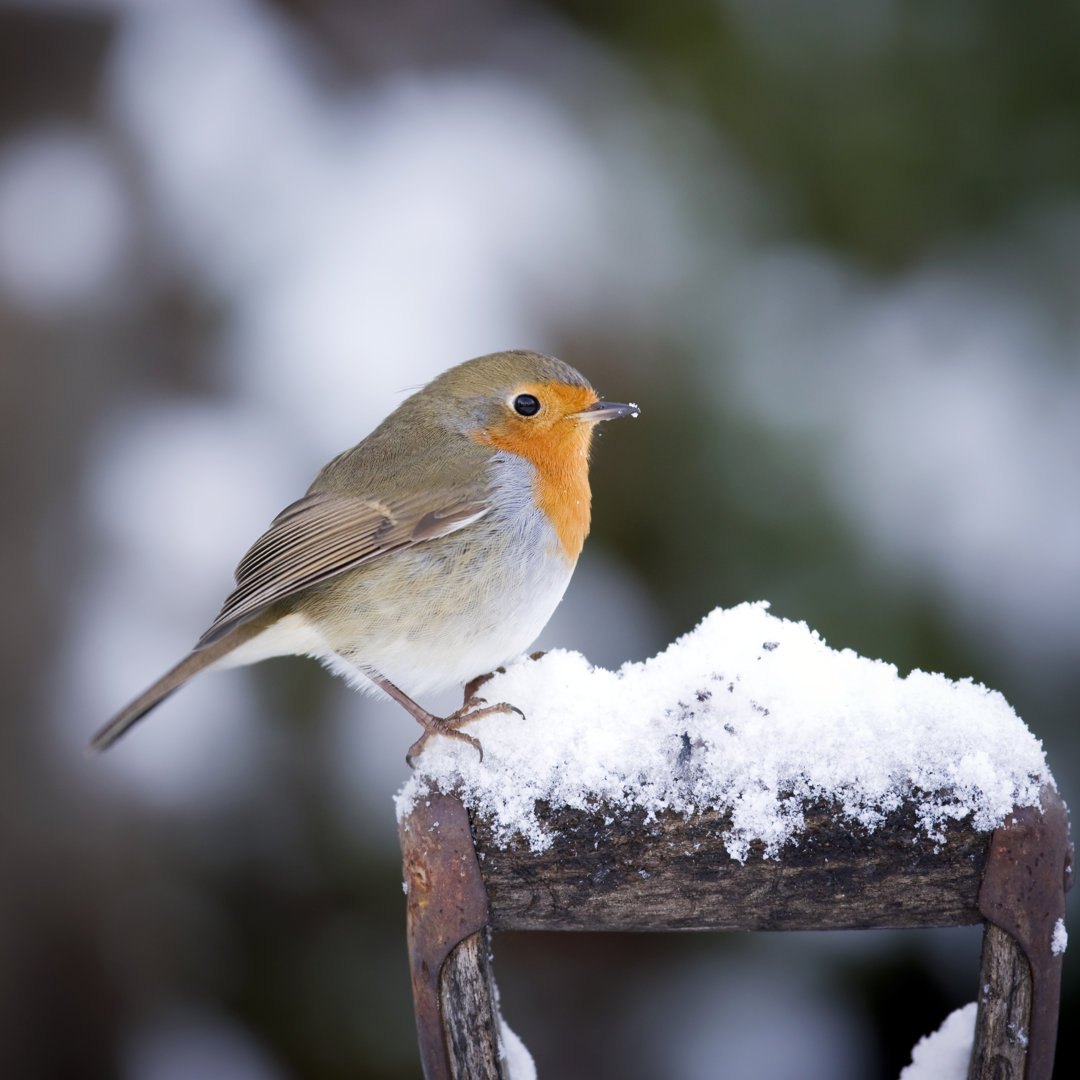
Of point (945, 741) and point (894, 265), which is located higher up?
point (894, 265)

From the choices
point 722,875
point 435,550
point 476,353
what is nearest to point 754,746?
point 722,875

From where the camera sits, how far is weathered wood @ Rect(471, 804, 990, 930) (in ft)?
5.06

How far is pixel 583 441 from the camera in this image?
2.39 m

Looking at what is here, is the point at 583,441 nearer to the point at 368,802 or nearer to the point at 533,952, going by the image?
the point at 368,802

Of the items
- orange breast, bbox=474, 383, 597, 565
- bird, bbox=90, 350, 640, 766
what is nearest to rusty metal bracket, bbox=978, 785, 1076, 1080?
bird, bbox=90, 350, 640, 766

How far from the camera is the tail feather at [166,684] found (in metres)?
2.25

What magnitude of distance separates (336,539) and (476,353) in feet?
4.79

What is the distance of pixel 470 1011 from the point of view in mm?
1617

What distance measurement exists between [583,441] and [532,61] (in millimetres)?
2103

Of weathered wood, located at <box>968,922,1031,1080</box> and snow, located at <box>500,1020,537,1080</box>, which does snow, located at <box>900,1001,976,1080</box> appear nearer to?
weathered wood, located at <box>968,922,1031,1080</box>

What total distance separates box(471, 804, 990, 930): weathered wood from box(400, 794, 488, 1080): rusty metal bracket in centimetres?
3

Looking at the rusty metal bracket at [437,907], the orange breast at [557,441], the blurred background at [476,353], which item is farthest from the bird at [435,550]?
the blurred background at [476,353]

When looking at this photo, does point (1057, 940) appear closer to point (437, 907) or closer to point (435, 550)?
point (437, 907)

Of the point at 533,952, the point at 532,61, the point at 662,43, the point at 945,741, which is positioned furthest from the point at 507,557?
the point at 532,61
